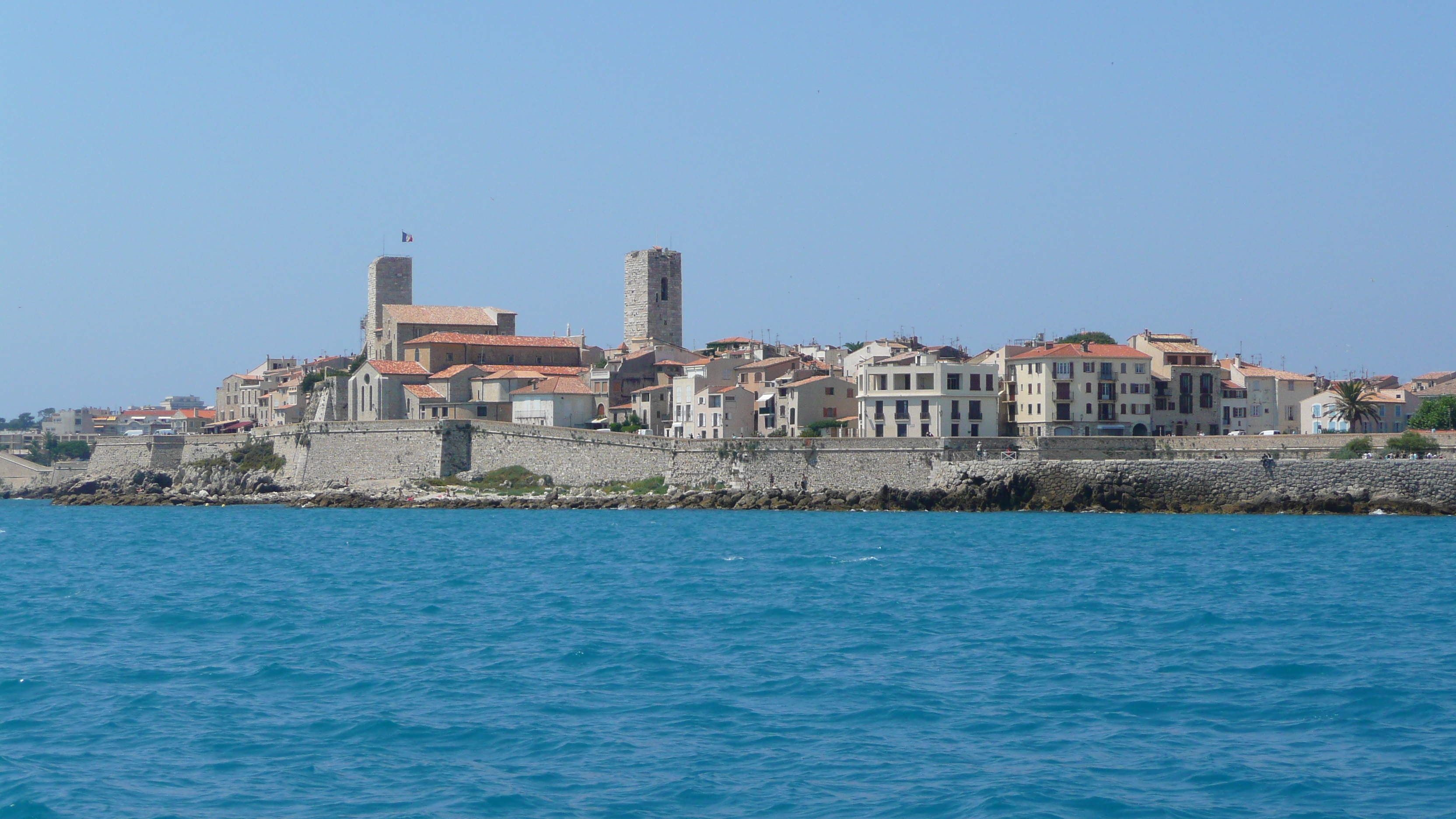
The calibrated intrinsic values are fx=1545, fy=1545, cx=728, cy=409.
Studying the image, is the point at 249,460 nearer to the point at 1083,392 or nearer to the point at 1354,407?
the point at 1083,392

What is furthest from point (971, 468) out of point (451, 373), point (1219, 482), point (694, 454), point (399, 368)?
point (399, 368)

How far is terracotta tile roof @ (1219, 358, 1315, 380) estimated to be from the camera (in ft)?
213

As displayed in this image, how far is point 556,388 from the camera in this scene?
6756cm

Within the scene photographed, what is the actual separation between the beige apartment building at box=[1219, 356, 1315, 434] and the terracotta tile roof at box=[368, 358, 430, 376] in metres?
35.7

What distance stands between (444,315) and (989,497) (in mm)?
38107

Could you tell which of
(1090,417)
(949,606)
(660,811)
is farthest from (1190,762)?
(1090,417)

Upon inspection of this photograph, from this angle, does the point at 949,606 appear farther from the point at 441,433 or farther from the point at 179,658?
the point at 441,433

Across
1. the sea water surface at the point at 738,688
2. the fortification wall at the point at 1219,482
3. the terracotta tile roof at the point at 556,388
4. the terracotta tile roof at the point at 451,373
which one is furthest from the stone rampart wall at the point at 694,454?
the sea water surface at the point at 738,688

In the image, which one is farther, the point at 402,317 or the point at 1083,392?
the point at 402,317

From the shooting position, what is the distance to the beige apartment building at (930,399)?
56125 mm

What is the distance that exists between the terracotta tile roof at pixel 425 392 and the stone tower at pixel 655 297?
20.3m

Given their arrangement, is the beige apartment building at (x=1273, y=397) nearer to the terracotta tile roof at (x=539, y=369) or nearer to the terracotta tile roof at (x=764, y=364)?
the terracotta tile roof at (x=764, y=364)

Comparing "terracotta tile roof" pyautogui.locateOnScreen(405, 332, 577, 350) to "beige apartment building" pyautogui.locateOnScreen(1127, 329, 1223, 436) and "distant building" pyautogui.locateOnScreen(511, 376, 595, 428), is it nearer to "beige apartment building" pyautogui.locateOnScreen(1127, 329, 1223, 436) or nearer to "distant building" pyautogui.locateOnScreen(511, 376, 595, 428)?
"distant building" pyautogui.locateOnScreen(511, 376, 595, 428)

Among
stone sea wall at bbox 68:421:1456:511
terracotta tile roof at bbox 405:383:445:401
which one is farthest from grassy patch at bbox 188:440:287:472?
stone sea wall at bbox 68:421:1456:511
